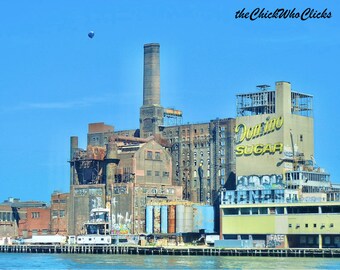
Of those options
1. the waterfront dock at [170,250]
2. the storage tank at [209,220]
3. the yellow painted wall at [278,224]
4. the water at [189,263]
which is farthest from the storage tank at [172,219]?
the water at [189,263]

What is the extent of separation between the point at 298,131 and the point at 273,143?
6153 millimetres

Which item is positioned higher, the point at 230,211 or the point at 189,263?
the point at 230,211

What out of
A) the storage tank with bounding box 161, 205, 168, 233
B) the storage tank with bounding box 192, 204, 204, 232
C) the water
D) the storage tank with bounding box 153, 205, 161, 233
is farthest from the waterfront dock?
the storage tank with bounding box 192, 204, 204, 232

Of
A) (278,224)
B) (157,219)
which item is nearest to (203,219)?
(157,219)

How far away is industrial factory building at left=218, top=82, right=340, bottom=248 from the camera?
6314 inches

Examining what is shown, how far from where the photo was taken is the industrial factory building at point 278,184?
160375 mm

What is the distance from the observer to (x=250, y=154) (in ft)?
583

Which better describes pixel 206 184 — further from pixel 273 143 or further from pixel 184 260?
pixel 184 260

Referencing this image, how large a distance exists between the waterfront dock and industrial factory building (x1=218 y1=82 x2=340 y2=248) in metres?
6.31

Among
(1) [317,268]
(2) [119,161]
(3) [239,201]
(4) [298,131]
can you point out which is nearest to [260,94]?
(4) [298,131]

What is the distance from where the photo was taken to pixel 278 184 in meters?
171

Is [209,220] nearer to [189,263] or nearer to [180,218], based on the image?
[180,218]

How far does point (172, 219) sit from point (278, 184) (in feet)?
76.6

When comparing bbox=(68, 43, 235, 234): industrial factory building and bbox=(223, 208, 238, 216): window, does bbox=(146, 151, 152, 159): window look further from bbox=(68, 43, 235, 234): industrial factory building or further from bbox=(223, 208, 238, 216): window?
bbox=(223, 208, 238, 216): window
